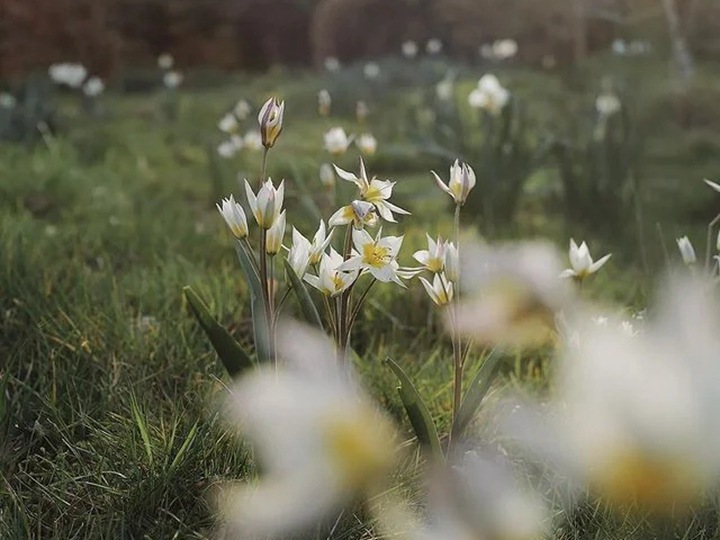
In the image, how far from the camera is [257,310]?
1111 mm

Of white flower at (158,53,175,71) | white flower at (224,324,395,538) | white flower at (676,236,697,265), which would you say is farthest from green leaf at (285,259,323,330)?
white flower at (158,53,175,71)

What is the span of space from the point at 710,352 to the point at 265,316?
2.14 ft

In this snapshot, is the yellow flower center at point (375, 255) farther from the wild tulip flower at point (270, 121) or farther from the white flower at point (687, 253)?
the white flower at point (687, 253)

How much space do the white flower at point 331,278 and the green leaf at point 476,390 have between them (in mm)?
196

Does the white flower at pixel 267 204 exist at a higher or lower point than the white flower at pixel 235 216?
higher

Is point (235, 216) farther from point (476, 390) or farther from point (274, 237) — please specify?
point (476, 390)

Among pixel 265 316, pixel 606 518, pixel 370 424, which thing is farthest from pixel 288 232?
pixel 370 424

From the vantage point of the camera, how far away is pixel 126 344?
1.52 meters

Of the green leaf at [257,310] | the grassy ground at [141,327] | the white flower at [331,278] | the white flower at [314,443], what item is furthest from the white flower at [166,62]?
the white flower at [314,443]

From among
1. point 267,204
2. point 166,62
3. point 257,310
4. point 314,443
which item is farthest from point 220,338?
point 166,62

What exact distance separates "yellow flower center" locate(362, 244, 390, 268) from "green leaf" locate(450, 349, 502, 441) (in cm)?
19

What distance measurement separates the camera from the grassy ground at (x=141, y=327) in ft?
3.66

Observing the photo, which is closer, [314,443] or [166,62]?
[314,443]

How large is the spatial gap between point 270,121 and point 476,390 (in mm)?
388
